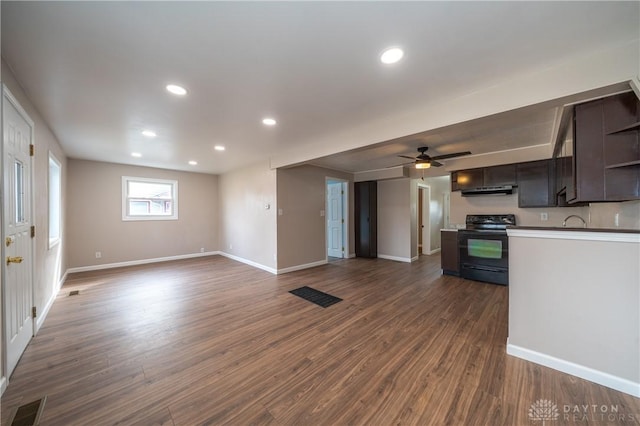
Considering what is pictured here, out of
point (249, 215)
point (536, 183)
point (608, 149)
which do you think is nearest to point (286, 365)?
point (608, 149)

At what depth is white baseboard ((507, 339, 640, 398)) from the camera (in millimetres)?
1709

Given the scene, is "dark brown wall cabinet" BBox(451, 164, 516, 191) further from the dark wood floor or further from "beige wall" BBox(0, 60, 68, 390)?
"beige wall" BBox(0, 60, 68, 390)

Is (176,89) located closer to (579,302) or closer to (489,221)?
(579,302)

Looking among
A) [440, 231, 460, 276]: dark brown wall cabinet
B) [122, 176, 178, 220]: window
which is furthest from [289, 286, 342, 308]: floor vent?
[122, 176, 178, 220]: window

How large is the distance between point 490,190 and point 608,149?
285 centimetres

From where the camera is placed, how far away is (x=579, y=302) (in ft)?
6.24

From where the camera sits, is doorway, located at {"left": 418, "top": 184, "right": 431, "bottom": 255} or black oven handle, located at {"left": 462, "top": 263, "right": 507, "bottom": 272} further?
doorway, located at {"left": 418, "top": 184, "right": 431, "bottom": 255}

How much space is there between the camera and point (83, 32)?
1506 mm

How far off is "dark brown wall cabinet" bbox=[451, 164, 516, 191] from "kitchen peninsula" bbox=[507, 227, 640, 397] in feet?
8.86

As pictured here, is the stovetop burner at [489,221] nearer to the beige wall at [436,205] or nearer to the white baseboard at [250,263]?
the beige wall at [436,205]

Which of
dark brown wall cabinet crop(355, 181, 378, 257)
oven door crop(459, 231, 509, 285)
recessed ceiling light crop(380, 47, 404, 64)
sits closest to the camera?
recessed ceiling light crop(380, 47, 404, 64)

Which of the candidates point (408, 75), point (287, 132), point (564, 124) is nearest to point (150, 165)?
point (287, 132)

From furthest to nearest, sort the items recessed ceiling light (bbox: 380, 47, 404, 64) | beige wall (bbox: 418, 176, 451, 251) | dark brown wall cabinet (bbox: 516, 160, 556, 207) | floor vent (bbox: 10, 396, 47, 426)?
beige wall (bbox: 418, 176, 451, 251) → dark brown wall cabinet (bbox: 516, 160, 556, 207) → recessed ceiling light (bbox: 380, 47, 404, 64) → floor vent (bbox: 10, 396, 47, 426)

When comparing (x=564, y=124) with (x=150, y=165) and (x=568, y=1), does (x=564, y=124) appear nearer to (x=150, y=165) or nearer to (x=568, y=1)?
(x=568, y=1)
